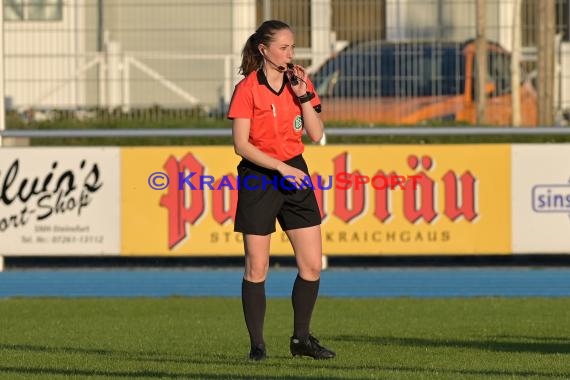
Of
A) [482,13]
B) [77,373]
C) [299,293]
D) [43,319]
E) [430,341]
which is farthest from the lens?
[482,13]

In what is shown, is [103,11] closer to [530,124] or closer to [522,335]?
[530,124]

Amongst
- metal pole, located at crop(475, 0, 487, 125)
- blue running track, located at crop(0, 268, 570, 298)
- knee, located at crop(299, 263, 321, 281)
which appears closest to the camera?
knee, located at crop(299, 263, 321, 281)

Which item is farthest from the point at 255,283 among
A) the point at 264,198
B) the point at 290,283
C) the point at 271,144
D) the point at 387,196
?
the point at 387,196

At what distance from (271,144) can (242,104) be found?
0.86 ft

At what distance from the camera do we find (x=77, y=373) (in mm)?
8266

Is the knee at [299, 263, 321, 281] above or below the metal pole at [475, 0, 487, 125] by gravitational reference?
below

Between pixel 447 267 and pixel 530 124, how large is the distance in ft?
9.96

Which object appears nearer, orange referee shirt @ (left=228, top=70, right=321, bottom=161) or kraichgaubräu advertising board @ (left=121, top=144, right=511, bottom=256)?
orange referee shirt @ (left=228, top=70, right=321, bottom=161)

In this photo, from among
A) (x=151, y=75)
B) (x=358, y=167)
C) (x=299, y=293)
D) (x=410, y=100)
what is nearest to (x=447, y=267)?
(x=358, y=167)

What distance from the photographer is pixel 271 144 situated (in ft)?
28.6

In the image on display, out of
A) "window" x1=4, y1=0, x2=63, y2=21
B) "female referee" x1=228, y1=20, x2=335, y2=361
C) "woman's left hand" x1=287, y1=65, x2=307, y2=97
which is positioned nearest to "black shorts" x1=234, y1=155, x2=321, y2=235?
"female referee" x1=228, y1=20, x2=335, y2=361

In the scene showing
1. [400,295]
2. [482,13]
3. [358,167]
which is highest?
[482,13]

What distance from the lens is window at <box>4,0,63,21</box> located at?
55.3 ft

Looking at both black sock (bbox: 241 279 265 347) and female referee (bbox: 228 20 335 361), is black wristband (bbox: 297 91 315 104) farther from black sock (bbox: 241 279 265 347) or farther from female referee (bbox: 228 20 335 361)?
black sock (bbox: 241 279 265 347)
